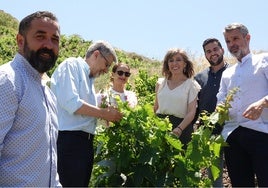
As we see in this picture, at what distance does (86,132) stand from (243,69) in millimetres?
1404

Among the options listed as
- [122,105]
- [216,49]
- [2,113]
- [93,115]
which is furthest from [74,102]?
[216,49]

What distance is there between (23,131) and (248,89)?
211 cm

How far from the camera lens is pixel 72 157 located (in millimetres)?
3283

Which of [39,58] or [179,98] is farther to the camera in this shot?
[179,98]

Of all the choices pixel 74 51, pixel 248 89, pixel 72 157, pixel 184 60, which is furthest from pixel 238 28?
pixel 74 51

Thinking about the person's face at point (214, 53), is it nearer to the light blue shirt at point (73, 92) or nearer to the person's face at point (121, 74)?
the person's face at point (121, 74)

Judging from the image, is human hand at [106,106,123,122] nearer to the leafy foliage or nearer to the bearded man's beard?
the leafy foliage

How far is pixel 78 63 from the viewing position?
10.9 ft

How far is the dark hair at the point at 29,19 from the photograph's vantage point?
215cm

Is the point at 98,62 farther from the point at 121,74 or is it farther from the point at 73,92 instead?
the point at 121,74

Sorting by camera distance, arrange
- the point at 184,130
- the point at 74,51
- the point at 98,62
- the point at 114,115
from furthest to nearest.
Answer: the point at 74,51 < the point at 184,130 < the point at 98,62 < the point at 114,115

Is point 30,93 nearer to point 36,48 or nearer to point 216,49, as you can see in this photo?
point 36,48

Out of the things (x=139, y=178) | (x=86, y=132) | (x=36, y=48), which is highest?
(x=36, y=48)

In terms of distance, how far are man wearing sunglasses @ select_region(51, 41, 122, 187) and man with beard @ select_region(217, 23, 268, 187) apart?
1.00m
